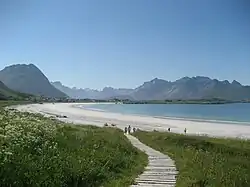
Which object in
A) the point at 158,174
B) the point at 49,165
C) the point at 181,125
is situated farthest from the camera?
the point at 181,125

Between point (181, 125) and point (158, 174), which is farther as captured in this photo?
point (181, 125)

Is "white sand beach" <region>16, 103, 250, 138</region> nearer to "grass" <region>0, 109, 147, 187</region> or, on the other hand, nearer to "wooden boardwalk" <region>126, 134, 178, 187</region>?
"wooden boardwalk" <region>126, 134, 178, 187</region>

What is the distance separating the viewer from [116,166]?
1822cm

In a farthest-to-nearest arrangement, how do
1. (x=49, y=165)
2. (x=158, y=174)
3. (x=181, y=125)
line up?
1. (x=181, y=125)
2. (x=158, y=174)
3. (x=49, y=165)

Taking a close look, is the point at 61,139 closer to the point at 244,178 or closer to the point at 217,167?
the point at 217,167

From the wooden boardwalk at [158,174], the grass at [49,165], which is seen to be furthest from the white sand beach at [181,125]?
the grass at [49,165]

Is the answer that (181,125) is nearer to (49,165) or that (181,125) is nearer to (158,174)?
(158,174)

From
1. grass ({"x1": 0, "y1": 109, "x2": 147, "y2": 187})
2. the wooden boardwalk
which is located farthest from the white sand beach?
grass ({"x1": 0, "y1": 109, "x2": 147, "y2": 187})

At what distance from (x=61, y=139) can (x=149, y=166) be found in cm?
449

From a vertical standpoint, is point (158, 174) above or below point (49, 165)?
below

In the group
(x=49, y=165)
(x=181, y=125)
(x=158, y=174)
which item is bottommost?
(x=181, y=125)

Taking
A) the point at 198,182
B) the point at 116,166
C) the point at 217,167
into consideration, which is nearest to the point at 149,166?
the point at 116,166

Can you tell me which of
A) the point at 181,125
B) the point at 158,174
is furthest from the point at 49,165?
the point at 181,125

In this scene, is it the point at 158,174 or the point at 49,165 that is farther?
the point at 158,174
